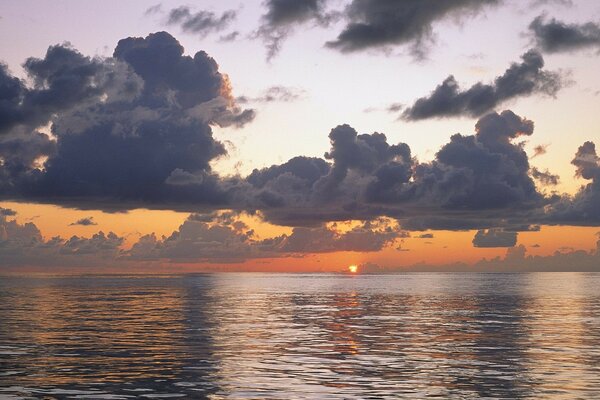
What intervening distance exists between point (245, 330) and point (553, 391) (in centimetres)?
4137

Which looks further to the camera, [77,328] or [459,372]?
[77,328]

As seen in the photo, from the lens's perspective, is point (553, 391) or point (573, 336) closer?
point (553, 391)

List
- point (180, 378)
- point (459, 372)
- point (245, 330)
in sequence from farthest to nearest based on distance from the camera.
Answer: point (245, 330)
point (459, 372)
point (180, 378)

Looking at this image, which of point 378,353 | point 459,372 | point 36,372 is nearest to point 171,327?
point 378,353

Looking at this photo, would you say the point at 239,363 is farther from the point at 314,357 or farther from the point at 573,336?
the point at 573,336

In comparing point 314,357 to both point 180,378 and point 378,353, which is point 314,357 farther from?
point 180,378

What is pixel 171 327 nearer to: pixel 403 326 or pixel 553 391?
pixel 403 326

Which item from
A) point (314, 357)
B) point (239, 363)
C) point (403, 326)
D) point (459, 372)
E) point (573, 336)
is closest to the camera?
point (459, 372)

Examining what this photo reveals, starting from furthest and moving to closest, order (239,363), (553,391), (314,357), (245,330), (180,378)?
(245,330) < (314,357) < (239,363) < (180,378) < (553,391)

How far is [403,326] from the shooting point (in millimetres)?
83438

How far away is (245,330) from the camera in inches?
3041

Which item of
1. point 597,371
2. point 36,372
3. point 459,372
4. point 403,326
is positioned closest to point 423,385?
point 459,372

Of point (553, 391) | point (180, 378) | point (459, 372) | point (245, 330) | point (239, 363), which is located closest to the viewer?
point (553, 391)

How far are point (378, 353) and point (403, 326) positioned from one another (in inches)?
1049
